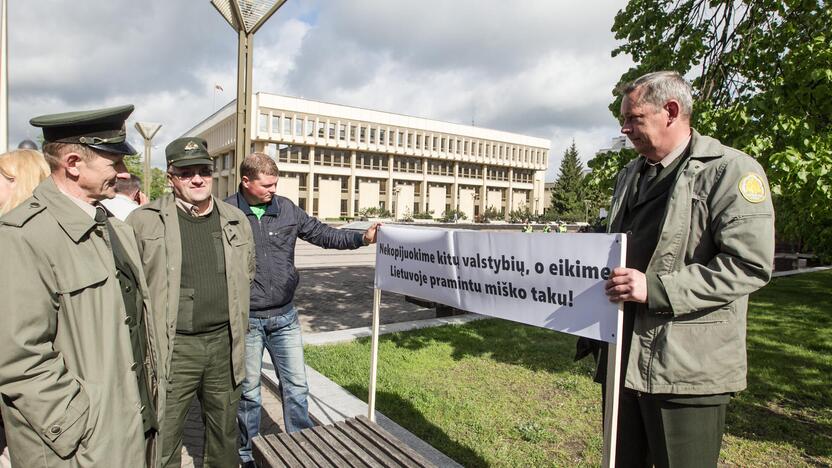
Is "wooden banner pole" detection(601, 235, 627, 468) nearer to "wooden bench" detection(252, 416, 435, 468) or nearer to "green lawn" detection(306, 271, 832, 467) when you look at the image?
"wooden bench" detection(252, 416, 435, 468)

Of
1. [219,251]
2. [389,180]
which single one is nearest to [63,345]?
[219,251]

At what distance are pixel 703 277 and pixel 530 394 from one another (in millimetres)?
3304

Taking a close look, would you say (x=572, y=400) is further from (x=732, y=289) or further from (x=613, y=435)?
(x=732, y=289)

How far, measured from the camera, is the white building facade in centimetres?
6994

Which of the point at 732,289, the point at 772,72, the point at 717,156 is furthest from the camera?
the point at 772,72

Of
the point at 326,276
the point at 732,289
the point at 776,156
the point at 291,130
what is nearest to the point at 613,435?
the point at 732,289

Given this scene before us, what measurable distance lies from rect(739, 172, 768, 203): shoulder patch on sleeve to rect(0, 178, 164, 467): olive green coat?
242 centimetres

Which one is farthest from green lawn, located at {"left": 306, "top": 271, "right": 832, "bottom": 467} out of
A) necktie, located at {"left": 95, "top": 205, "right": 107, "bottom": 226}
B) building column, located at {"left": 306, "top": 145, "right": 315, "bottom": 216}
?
building column, located at {"left": 306, "top": 145, "right": 315, "bottom": 216}

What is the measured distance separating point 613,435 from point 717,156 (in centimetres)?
119

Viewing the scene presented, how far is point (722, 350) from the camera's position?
185cm

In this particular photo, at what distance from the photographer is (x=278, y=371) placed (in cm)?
354

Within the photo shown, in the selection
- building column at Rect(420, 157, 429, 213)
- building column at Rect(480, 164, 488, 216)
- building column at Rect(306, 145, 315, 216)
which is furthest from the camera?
building column at Rect(480, 164, 488, 216)

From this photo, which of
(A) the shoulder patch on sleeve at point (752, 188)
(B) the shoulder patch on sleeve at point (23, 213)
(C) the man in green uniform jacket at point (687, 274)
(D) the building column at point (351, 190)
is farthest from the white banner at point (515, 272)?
(D) the building column at point (351, 190)

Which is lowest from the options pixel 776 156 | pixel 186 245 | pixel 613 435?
pixel 613 435
